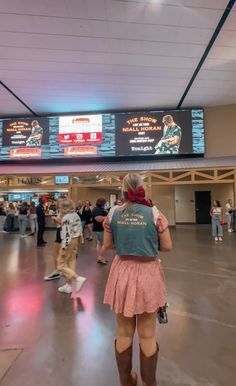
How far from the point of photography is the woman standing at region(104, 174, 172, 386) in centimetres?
174

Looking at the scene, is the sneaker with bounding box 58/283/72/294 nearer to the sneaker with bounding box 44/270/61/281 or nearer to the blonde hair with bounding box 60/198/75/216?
the sneaker with bounding box 44/270/61/281

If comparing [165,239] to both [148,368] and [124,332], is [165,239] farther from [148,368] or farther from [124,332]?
[148,368]

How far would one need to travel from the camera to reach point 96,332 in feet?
9.27

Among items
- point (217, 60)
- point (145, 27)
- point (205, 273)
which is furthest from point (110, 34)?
A: point (205, 273)

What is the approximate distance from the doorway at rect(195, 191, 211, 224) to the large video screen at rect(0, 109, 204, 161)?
19.7 ft

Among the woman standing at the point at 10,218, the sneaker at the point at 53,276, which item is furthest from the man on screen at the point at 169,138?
the sneaker at the point at 53,276

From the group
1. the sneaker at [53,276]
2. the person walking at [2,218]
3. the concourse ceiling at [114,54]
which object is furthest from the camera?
the person walking at [2,218]

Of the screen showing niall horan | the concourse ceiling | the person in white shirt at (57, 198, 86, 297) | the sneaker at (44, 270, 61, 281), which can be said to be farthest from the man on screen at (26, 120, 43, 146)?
the person in white shirt at (57, 198, 86, 297)

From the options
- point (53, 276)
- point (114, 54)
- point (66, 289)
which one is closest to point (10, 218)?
point (114, 54)

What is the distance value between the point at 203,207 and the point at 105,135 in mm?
8937

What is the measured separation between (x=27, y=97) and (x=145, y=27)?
21.4 feet

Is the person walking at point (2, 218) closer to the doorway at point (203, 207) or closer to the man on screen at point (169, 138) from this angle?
the man on screen at point (169, 138)

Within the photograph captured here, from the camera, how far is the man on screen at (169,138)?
40.4 feet

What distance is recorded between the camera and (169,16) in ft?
22.7
